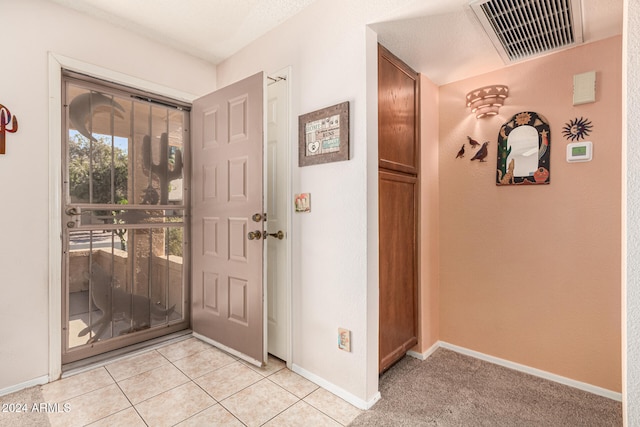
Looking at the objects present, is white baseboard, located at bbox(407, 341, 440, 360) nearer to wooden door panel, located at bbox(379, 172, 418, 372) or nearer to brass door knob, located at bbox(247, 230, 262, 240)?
wooden door panel, located at bbox(379, 172, 418, 372)

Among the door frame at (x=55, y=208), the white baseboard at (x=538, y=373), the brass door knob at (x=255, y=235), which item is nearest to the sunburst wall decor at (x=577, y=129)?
the white baseboard at (x=538, y=373)

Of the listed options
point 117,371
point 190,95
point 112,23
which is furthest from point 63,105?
point 117,371

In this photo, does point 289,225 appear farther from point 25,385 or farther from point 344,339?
point 25,385

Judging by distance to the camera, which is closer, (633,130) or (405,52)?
(633,130)

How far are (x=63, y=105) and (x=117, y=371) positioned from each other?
1935 millimetres

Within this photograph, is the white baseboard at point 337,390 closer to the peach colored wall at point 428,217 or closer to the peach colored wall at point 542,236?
the peach colored wall at point 428,217

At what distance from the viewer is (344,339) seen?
182 centimetres

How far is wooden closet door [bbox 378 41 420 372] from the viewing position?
199 centimetres

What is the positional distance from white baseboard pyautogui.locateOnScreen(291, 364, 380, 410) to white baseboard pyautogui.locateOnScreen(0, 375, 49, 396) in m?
1.62

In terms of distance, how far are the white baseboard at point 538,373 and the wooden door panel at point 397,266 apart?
426 millimetres

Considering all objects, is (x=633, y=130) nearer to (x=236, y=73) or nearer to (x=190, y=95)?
(x=236, y=73)

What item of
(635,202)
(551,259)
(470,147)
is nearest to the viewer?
(635,202)

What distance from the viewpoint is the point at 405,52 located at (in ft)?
6.74

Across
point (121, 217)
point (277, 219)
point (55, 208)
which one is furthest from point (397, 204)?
point (55, 208)
